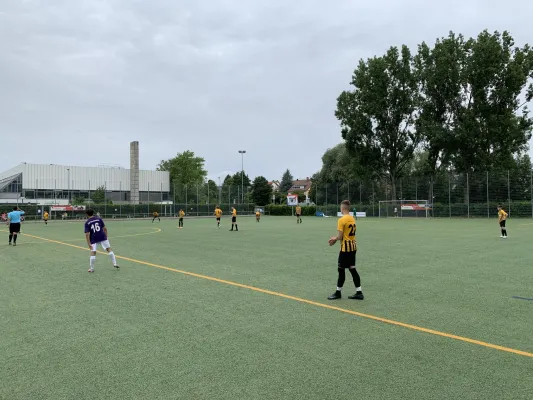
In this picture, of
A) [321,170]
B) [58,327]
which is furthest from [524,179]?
[58,327]

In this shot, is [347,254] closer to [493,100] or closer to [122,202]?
[493,100]

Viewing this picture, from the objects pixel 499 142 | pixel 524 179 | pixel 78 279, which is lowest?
pixel 78 279

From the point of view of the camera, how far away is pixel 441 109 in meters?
49.8

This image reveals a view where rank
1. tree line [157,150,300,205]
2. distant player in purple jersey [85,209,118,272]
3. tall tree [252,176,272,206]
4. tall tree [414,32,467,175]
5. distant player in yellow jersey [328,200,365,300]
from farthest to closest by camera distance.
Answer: tall tree [252,176,272,206] → tree line [157,150,300,205] → tall tree [414,32,467,175] → distant player in purple jersey [85,209,118,272] → distant player in yellow jersey [328,200,365,300]

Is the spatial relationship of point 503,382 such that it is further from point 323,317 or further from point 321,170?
point 321,170

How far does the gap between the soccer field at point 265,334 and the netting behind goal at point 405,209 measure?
40722mm

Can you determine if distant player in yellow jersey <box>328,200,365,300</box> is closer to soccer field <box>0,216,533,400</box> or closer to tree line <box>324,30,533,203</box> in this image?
soccer field <box>0,216,533,400</box>

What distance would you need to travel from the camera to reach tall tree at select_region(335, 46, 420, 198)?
51312 mm

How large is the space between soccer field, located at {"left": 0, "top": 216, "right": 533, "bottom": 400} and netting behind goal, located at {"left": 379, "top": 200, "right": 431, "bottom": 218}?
134 ft

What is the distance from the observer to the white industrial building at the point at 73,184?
66125 mm

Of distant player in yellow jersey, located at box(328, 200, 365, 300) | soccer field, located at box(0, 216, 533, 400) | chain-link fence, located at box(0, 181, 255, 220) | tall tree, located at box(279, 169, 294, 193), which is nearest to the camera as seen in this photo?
soccer field, located at box(0, 216, 533, 400)

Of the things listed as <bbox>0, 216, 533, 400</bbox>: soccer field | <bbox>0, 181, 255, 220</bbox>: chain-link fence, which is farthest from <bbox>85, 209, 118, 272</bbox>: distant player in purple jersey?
<bbox>0, 181, 255, 220</bbox>: chain-link fence

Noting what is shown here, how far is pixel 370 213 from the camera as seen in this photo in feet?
179

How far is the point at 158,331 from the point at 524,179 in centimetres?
4639
